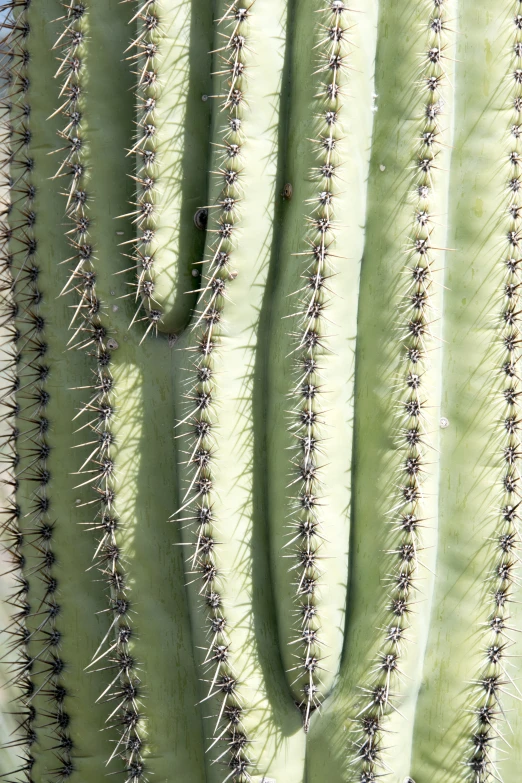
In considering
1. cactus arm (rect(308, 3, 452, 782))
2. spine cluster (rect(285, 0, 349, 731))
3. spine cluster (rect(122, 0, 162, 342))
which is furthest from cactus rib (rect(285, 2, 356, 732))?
spine cluster (rect(122, 0, 162, 342))

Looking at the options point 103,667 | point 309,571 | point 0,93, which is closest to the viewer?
point 309,571

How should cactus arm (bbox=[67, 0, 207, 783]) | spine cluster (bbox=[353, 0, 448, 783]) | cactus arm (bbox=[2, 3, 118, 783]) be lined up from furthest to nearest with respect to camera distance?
cactus arm (bbox=[2, 3, 118, 783]) → cactus arm (bbox=[67, 0, 207, 783]) → spine cluster (bbox=[353, 0, 448, 783])

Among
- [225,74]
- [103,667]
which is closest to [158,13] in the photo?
[225,74]

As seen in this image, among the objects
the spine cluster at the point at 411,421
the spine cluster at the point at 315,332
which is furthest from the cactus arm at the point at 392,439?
the spine cluster at the point at 315,332

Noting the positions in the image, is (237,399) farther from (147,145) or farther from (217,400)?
(147,145)

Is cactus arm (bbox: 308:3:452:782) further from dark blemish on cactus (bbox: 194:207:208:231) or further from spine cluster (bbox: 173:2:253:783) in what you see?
dark blemish on cactus (bbox: 194:207:208:231)

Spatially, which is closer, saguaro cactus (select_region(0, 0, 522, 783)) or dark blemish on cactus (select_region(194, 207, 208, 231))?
saguaro cactus (select_region(0, 0, 522, 783))

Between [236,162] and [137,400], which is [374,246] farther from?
[137,400]

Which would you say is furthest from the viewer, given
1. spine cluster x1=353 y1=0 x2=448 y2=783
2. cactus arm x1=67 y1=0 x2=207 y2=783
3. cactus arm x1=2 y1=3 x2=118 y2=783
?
cactus arm x1=2 y1=3 x2=118 y2=783
